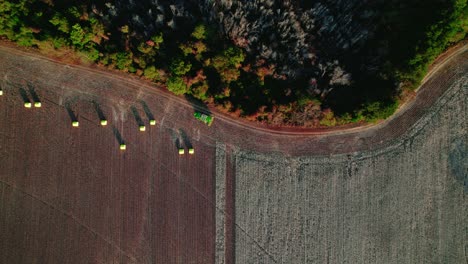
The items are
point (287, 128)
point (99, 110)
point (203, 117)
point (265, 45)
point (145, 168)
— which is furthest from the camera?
point (287, 128)

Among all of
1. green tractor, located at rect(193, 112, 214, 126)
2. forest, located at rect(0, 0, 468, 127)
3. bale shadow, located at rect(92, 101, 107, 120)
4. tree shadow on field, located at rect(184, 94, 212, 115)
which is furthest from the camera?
tree shadow on field, located at rect(184, 94, 212, 115)

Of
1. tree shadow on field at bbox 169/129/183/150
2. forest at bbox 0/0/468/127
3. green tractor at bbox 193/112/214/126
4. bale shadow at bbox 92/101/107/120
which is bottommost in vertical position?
tree shadow on field at bbox 169/129/183/150

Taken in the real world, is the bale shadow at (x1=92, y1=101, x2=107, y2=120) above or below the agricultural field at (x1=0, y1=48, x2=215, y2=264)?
above

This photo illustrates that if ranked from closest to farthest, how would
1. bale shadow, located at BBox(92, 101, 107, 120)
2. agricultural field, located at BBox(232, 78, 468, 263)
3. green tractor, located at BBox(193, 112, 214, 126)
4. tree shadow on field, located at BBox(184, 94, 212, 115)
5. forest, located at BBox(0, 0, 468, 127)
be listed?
1. forest, located at BBox(0, 0, 468, 127)
2. bale shadow, located at BBox(92, 101, 107, 120)
3. green tractor, located at BBox(193, 112, 214, 126)
4. tree shadow on field, located at BBox(184, 94, 212, 115)
5. agricultural field, located at BBox(232, 78, 468, 263)

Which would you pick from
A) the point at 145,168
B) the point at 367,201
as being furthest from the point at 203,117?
the point at 367,201

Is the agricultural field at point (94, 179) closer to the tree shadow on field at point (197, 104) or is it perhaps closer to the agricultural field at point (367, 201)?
the tree shadow on field at point (197, 104)

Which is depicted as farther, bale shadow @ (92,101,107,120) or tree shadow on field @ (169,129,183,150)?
tree shadow on field @ (169,129,183,150)

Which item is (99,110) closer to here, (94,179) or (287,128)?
(94,179)

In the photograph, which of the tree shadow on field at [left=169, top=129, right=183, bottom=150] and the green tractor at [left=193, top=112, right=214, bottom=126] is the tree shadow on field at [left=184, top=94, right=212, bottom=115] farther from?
the tree shadow on field at [left=169, top=129, right=183, bottom=150]

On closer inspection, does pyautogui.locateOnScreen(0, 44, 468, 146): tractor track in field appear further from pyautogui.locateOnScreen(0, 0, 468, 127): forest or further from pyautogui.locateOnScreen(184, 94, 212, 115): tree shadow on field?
pyautogui.locateOnScreen(0, 0, 468, 127): forest

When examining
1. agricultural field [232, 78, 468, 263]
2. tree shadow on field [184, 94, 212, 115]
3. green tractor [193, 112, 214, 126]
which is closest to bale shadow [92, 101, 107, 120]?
tree shadow on field [184, 94, 212, 115]

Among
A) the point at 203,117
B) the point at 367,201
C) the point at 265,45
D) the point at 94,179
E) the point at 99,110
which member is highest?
the point at 265,45
